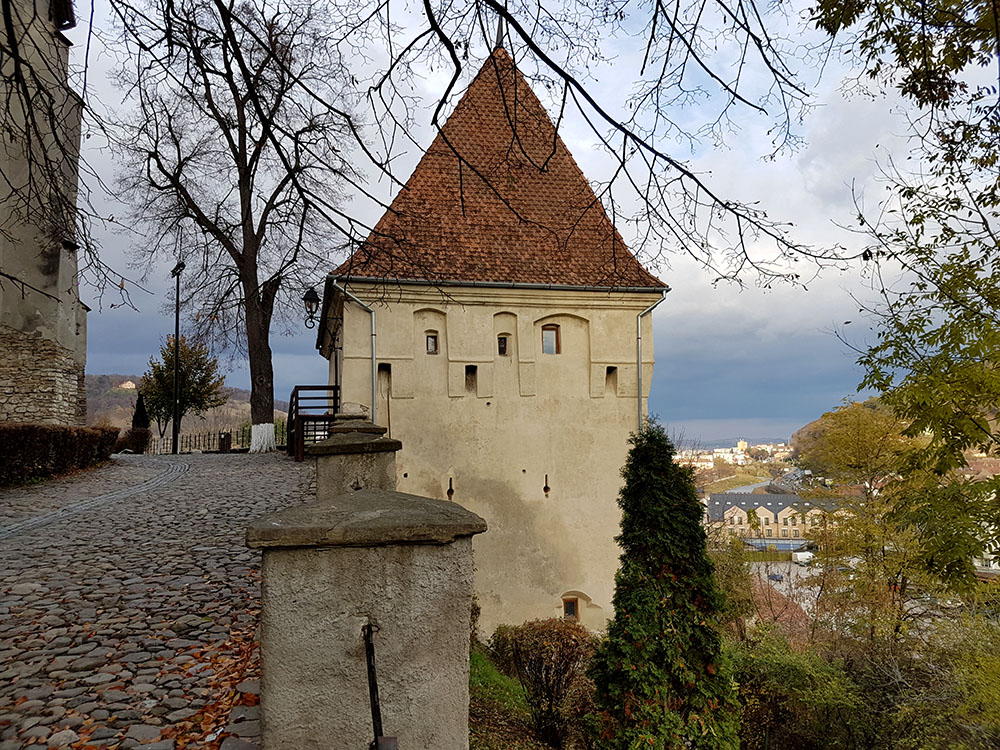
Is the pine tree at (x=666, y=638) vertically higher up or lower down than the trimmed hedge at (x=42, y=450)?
lower down

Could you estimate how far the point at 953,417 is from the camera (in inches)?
307

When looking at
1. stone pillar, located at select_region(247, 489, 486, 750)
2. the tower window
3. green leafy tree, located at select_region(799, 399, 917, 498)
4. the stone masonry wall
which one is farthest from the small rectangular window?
the stone masonry wall

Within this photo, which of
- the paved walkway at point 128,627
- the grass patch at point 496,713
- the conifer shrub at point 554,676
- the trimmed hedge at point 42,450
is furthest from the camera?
the trimmed hedge at point 42,450

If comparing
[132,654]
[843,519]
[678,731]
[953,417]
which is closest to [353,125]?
[132,654]

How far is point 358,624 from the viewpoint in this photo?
5.15ft

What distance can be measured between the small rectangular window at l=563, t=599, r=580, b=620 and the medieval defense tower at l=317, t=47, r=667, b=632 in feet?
0.11

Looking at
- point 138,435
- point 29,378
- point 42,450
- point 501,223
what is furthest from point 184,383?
point 501,223

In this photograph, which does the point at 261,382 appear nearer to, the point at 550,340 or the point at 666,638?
the point at 550,340

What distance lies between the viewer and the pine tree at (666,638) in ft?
20.5

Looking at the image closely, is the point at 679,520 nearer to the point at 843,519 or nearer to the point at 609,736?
the point at 609,736

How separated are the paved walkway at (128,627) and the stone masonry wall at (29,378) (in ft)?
28.9

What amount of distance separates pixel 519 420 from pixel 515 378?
0.87 metres

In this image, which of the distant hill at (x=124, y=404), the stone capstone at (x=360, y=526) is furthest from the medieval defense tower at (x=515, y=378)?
the distant hill at (x=124, y=404)

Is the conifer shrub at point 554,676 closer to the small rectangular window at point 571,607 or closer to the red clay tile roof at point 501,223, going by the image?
the small rectangular window at point 571,607
